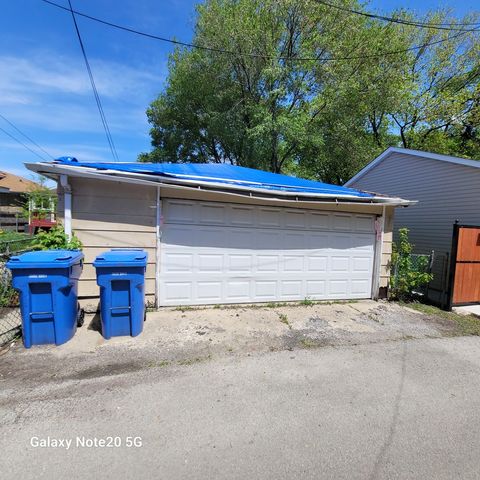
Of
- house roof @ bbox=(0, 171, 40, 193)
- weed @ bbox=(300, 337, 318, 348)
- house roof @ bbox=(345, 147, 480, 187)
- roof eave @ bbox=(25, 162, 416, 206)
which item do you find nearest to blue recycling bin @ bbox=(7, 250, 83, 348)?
roof eave @ bbox=(25, 162, 416, 206)

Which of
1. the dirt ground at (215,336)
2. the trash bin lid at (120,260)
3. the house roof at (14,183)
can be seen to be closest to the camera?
the dirt ground at (215,336)

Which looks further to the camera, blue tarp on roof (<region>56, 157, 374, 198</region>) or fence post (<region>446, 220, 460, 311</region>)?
fence post (<region>446, 220, 460, 311</region>)

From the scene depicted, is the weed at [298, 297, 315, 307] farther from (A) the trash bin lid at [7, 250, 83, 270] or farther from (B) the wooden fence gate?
(A) the trash bin lid at [7, 250, 83, 270]

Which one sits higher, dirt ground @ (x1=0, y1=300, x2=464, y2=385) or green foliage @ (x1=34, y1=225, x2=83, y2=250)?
green foliage @ (x1=34, y1=225, x2=83, y2=250)

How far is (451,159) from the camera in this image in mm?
8883

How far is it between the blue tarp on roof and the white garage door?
0.49m

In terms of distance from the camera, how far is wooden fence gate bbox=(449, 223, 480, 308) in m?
6.75

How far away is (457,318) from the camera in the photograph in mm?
6199

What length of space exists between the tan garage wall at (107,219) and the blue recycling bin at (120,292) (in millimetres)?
1044

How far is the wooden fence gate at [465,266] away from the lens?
6754mm

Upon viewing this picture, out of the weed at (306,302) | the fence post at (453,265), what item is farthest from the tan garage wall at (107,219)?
the fence post at (453,265)

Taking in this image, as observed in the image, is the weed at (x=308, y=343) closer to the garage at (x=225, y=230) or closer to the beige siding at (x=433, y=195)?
the garage at (x=225, y=230)

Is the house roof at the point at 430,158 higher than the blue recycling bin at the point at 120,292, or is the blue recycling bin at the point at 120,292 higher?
the house roof at the point at 430,158


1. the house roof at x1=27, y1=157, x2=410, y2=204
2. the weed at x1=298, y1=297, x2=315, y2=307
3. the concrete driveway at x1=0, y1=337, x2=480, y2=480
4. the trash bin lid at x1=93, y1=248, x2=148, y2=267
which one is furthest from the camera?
the weed at x1=298, y1=297, x2=315, y2=307
